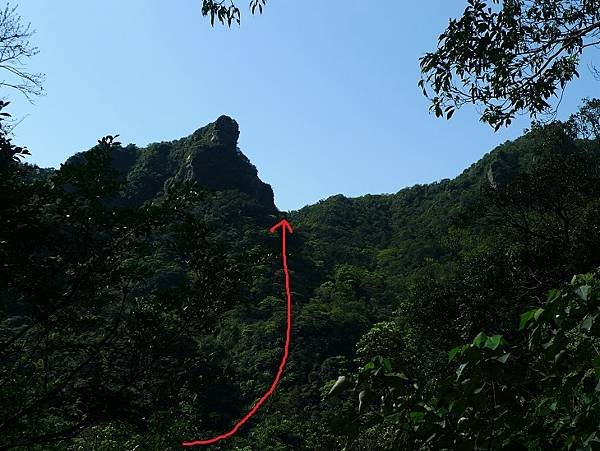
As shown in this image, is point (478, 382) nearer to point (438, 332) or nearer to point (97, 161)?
point (97, 161)

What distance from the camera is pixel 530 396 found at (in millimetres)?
1317

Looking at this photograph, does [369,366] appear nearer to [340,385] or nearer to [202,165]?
[340,385]

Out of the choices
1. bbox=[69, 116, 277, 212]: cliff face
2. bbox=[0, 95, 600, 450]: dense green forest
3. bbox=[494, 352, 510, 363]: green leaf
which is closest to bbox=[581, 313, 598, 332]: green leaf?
bbox=[0, 95, 600, 450]: dense green forest

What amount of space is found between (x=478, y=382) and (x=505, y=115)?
4.35 metres

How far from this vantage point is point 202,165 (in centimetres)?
7256

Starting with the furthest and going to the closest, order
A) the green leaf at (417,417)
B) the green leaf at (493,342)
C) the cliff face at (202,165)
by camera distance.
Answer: the cliff face at (202,165) → the green leaf at (417,417) → the green leaf at (493,342)

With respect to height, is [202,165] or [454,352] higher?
[202,165]

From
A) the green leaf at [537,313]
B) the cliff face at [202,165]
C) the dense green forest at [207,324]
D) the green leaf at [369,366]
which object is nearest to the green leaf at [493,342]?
the dense green forest at [207,324]

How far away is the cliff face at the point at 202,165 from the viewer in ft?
236

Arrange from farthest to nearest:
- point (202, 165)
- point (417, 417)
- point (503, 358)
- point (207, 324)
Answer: point (202, 165) → point (207, 324) → point (417, 417) → point (503, 358)

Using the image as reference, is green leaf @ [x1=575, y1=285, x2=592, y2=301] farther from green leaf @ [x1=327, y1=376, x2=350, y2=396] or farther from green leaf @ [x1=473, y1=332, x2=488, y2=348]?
green leaf @ [x1=327, y1=376, x2=350, y2=396]

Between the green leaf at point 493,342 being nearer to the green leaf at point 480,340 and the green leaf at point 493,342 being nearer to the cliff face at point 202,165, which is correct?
the green leaf at point 480,340

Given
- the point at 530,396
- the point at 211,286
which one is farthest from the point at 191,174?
the point at 530,396

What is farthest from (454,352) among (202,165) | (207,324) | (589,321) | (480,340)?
(202,165)
